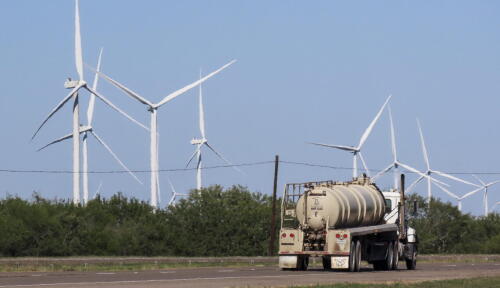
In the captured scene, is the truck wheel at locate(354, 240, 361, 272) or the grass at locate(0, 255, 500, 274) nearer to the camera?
the truck wheel at locate(354, 240, 361, 272)

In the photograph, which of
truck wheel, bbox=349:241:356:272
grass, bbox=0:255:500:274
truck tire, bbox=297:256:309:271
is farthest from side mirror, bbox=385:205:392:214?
grass, bbox=0:255:500:274

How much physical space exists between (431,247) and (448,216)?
12.1 metres

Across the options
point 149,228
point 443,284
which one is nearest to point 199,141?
point 149,228

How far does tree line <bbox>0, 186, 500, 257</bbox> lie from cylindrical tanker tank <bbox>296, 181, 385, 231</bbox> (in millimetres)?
29678

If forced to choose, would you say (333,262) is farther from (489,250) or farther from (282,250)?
(489,250)

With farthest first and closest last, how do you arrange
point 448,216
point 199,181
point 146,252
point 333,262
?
point 448,216 < point 199,181 < point 146,252 < point 333,262

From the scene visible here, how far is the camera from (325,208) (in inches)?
1594

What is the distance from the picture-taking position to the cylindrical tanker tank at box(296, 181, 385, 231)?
133 ft

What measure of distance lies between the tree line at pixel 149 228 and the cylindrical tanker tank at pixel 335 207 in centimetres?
2968

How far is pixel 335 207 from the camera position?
40.5m

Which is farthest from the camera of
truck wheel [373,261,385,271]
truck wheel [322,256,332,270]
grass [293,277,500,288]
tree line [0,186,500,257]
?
tree line [0,186,500,257]

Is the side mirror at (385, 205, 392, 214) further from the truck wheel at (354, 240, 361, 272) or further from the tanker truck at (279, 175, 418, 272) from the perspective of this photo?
the truck wheel at (354, 240, 361, 272)

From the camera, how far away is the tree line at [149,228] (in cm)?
6944

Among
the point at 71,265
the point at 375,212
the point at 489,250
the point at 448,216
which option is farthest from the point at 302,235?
the point at 448,216
